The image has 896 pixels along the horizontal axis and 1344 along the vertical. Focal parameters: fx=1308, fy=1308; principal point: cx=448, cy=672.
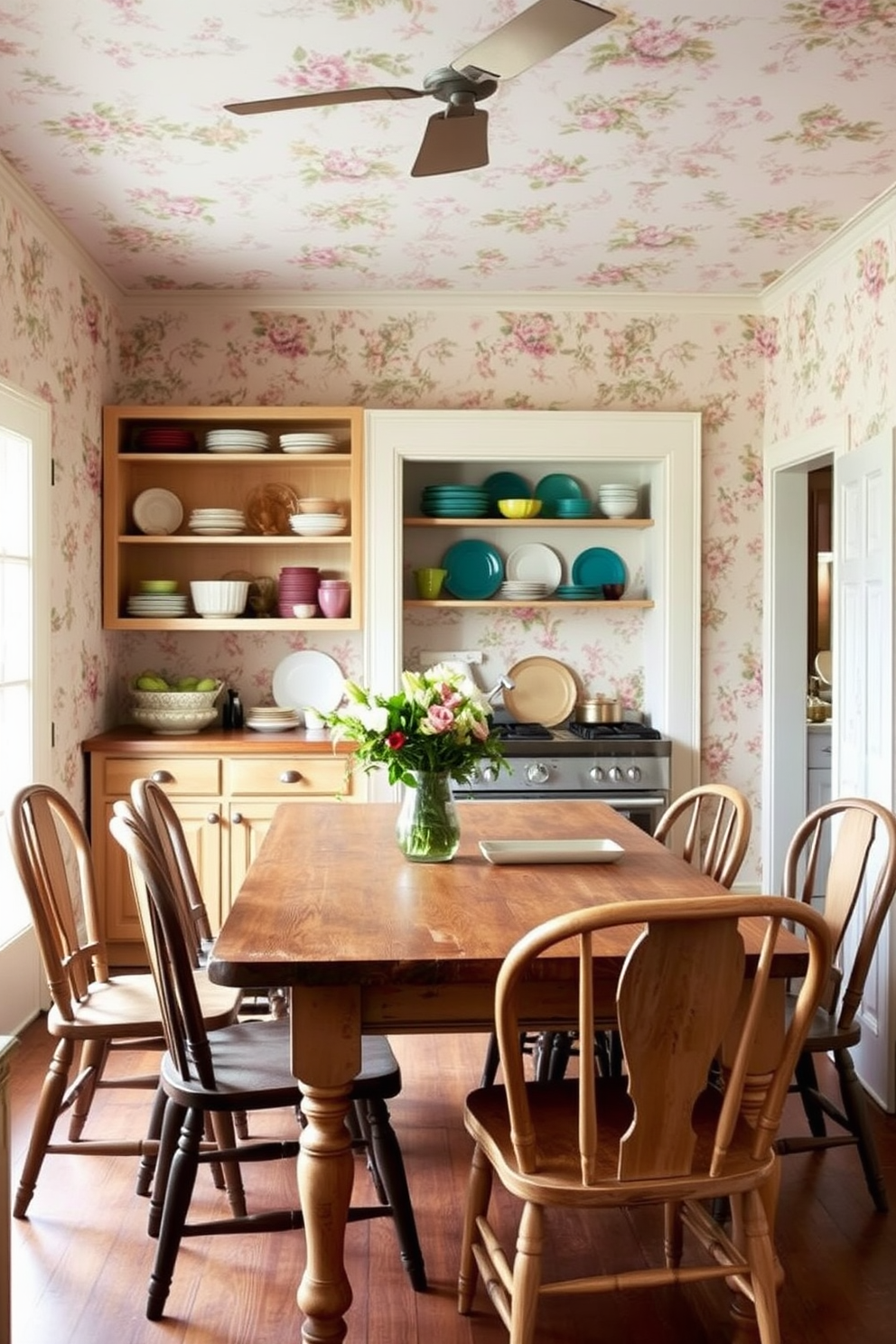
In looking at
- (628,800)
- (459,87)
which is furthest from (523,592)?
(459,87)

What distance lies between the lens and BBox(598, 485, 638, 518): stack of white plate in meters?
5.31

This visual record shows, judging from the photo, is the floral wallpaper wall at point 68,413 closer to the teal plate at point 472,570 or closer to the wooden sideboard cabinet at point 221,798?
the wooden sideboard cabinet at point 221,798

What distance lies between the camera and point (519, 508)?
521 cm

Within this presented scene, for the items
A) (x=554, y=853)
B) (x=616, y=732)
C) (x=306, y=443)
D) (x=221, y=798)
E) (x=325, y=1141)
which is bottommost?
(x=325, y=1141)

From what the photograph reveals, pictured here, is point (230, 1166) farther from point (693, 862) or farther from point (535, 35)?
point (535, 35)

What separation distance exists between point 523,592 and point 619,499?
0.54 meters

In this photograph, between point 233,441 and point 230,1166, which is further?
point 233,441

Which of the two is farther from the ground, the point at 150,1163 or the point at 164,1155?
the point at 164,1155

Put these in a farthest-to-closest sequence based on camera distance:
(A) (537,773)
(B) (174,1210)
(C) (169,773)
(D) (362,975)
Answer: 1. (A) (537,773)
2. (C) (169,773)
3. (B) (174,1210)
4. (D) (362,975)

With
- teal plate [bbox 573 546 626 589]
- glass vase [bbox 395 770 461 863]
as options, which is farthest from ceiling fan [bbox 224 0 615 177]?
teal plate [bbox 573 546 626 589]

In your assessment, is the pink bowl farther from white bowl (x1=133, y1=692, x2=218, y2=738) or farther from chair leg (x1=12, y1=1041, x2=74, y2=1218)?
chair leg (x1=12, y1=1041, x2=74, y2=1218)

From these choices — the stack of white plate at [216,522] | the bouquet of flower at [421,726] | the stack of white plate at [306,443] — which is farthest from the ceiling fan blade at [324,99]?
the stack of white plate at [216,522]

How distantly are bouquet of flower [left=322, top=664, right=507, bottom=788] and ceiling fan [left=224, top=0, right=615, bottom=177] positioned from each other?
1086mm

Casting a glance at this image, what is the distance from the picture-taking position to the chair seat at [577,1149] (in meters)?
1.96
